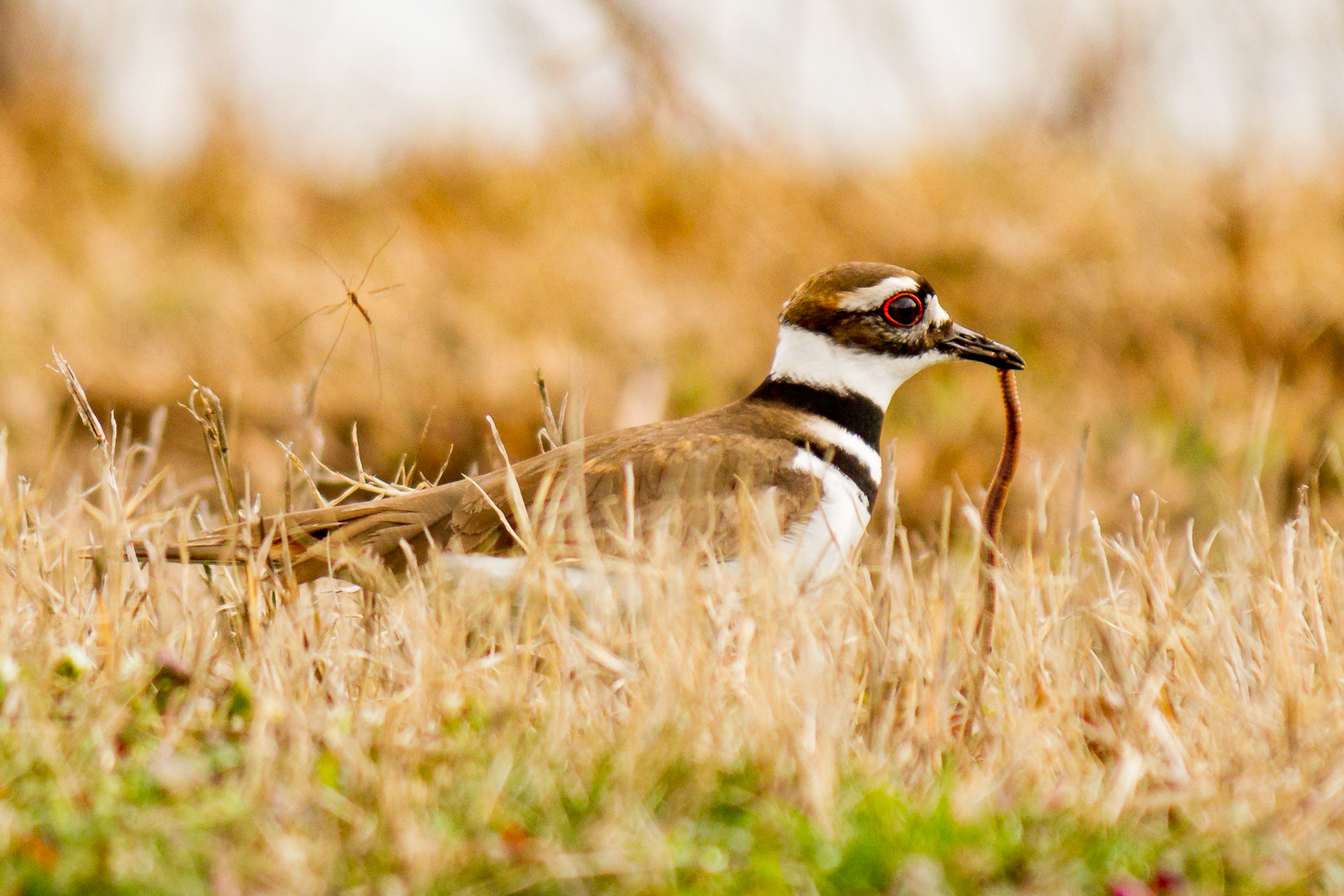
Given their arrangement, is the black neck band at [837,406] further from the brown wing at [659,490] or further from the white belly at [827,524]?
the brown wing at [659,490]

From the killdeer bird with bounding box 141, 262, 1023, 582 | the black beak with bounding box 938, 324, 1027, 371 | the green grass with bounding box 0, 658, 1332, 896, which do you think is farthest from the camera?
the black beak with bounding box 938, 324, 1027, 371

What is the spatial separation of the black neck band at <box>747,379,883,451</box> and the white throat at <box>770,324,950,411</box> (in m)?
0.02

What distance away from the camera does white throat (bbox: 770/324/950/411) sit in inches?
182

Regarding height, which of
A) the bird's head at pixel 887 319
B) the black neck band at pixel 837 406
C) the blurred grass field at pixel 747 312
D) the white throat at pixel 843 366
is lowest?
the blurred grass field at pixel 747 312

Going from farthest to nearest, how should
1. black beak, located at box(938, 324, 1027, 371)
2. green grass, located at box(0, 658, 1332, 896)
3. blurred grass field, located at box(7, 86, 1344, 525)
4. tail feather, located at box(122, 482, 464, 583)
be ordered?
blurred grass field, located at box(7, 86, 1344, 525) → black beak, located at box(938, 324, 1027, 371) → tail feather, located at box(122, 482, 464, 583) → green grass, located at box(0, 658, 1332, 896)

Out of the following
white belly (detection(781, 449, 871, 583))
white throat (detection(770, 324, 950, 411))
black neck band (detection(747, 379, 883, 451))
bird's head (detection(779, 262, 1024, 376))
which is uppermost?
bird's head (detection(779, 262, 1024, 376))

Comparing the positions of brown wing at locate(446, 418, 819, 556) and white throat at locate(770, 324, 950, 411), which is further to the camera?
white throat at locate(770, 324, 950, 411)

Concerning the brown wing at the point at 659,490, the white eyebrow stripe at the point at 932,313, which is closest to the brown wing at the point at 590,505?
the brown wing at the point at 659,490

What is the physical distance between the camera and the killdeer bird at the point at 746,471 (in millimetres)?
4059

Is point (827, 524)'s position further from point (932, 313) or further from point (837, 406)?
point (932, 313)

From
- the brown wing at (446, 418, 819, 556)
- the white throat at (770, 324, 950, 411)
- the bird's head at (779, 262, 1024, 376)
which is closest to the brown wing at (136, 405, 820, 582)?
the brown wing at (446, 418, 819, 556)

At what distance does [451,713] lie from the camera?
9.70 ft

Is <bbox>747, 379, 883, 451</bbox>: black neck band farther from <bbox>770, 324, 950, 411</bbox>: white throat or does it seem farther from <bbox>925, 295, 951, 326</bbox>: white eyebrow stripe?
<bbox>925, 295, 951, 326</bbox>: white eyebrow stripe

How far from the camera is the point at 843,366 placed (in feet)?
15.2
